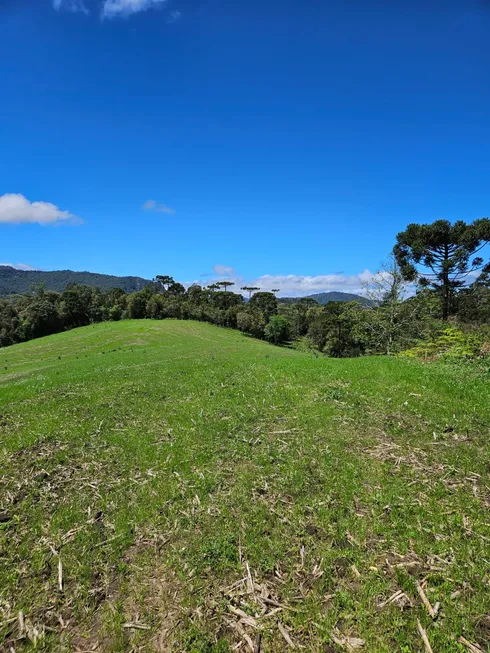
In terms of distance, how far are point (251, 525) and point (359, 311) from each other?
31282 millimetres

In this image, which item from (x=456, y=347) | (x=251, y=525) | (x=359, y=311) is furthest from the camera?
(x=359, y=311)

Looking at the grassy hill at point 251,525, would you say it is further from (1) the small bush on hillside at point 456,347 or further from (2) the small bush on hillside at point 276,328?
(2) the small bush on hillside at point 276,328

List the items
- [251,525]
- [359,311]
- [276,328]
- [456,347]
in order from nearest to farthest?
[251,525] < [456,347] < [359,311] < [276,328]

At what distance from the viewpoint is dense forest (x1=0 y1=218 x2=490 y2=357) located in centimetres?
2770

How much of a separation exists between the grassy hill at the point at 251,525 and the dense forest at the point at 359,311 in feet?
33.8

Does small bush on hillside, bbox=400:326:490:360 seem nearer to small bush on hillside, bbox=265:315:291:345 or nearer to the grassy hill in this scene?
the grassy hill

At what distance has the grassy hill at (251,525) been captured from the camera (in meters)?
3.57

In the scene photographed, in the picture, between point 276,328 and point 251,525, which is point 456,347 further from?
point 276,328

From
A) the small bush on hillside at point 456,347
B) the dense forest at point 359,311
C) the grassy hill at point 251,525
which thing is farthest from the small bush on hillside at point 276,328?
the grassy hill at point 251,525

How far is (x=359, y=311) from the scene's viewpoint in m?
33.4

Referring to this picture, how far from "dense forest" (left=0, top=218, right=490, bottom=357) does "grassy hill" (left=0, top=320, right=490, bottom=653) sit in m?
10.3

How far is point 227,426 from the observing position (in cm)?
872

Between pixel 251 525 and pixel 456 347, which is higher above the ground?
pixel 456 347

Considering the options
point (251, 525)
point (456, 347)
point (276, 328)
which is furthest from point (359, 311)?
point (276, 328)
